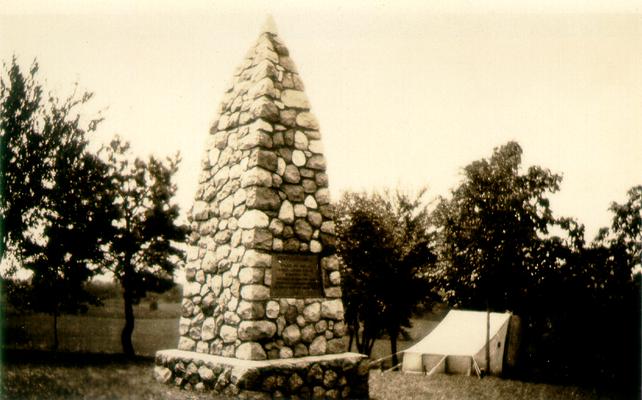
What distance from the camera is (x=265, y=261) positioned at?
6.79 m

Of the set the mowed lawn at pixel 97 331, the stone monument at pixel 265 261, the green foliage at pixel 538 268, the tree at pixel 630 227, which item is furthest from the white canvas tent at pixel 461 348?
the mowed lawn at pixel 97 331

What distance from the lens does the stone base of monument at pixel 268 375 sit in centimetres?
627

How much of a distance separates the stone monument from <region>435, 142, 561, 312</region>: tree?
25.0 feet

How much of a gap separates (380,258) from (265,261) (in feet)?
48.8

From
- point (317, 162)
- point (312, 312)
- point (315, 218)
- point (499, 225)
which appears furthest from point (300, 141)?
point (499, 225)

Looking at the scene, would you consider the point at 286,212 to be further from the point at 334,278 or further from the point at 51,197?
the point at 51,197

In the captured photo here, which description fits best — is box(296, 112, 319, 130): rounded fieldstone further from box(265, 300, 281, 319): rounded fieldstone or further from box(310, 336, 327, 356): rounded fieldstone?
box(310, 336, 327, 356): rounded fieldstone

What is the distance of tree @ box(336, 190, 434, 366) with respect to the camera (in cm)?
2114

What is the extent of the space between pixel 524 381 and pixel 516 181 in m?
4.91

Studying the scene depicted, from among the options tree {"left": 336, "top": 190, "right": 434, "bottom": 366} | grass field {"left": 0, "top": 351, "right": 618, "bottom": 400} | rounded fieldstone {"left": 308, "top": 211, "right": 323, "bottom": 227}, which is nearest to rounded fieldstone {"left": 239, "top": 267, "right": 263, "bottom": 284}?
rounded fieldstone {"left": 308, "top": 211, "right": 323, "bottom": 227}

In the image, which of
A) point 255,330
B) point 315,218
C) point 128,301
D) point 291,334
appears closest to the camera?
point 255,330

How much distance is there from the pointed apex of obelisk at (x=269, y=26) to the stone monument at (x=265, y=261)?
0.03 m

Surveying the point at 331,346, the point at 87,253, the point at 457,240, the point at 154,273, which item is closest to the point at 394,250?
the point at 457,240

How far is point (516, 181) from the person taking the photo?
14039 millimetres
